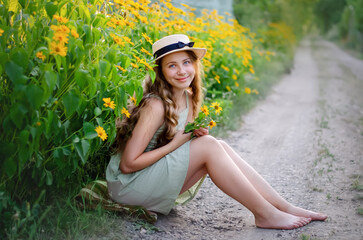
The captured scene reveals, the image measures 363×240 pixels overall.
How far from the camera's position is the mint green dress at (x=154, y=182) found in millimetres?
2318

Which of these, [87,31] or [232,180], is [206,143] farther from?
[87,31]

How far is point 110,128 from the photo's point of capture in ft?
6.96

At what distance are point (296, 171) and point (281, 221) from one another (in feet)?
4.20

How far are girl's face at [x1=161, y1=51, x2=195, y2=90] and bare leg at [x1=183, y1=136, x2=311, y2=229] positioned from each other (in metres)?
0.39

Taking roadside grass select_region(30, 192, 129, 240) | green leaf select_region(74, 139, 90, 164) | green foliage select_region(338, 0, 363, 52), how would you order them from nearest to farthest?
green leaf select_region(74, 139, 90, 164)
roadside grass select_region(30, 192, 129, 240)
green foliage select_region(338, 0, 363, 52)

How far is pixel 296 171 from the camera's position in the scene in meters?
3.62

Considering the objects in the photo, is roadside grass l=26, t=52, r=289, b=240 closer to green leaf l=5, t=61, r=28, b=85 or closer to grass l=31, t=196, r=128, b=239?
grass l=31, t=196, r=128, b=239

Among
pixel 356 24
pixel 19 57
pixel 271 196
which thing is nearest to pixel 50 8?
pixel 19 57

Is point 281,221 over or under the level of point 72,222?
under

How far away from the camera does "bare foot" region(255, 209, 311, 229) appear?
242 cm

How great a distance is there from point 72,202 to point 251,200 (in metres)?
1.06

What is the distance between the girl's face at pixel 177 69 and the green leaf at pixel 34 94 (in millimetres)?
1038

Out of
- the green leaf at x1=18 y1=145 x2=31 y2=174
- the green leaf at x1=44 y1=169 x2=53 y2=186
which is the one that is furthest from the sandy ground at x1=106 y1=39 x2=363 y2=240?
the green leaf at x1=18 y1=145 x2=31 y2=174

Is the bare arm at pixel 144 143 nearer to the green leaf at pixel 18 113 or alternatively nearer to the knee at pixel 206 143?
the knee at pixel 206 143
